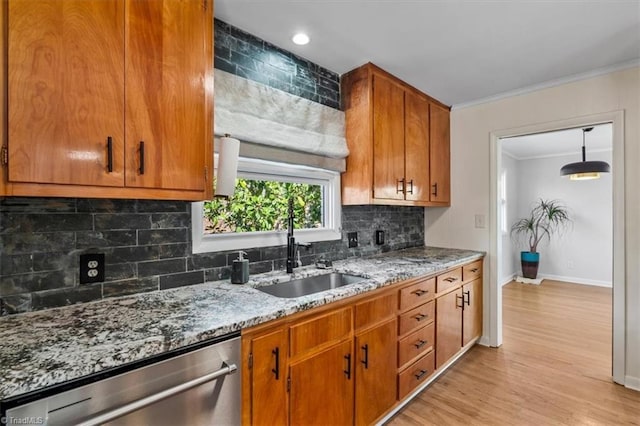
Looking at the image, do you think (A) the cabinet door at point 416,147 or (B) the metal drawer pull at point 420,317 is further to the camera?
(A) the cabinet door at point 416,147

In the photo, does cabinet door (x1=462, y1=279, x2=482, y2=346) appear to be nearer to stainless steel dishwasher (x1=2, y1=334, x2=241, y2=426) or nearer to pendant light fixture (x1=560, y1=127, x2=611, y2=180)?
stainless steel dishwasher (x1=2, y1=334, x2=241, y2=426)

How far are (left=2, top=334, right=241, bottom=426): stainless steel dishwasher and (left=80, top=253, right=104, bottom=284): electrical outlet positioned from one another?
643mm

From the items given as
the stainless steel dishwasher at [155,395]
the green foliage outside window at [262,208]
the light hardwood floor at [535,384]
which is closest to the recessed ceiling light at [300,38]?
the green foliage outside window at [262,208]

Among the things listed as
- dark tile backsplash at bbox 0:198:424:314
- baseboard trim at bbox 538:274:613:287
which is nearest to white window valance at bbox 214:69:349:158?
dark tile backsplash at bbox 0:198:424:314

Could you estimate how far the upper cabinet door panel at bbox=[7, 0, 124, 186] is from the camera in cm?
97

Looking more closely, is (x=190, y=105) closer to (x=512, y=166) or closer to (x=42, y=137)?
(x=42, y=137)

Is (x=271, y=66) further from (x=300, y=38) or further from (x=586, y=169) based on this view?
(x=586, y=169)

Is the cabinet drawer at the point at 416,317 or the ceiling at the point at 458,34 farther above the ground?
the ceiling at the point at 458,34

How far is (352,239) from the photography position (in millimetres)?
2588

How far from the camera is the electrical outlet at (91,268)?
1329mm

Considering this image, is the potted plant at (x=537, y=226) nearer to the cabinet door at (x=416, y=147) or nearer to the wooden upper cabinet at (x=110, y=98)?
the cabinet door at (x=416, y=147)

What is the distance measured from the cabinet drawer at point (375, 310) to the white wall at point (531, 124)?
166 cm

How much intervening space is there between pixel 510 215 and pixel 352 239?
15.1 feet

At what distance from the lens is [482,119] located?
3029mm
